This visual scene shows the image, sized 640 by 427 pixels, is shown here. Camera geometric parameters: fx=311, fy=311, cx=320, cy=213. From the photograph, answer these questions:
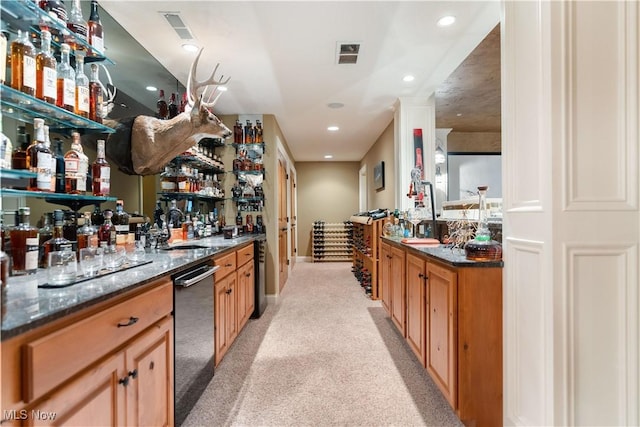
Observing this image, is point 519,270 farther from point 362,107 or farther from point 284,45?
point 362,107

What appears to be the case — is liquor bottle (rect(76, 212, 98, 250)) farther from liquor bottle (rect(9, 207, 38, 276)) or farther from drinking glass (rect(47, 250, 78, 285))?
drinking glass (rect(47, 250, 78, 285))

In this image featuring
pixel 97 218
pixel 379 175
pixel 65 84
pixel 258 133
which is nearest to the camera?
pixel 65 84

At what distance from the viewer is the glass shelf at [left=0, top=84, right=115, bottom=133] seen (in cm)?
124

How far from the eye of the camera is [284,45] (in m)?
2.53

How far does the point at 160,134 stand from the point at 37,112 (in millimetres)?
942

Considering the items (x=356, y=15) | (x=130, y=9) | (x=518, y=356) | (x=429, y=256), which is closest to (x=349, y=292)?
(x=429, y=256)

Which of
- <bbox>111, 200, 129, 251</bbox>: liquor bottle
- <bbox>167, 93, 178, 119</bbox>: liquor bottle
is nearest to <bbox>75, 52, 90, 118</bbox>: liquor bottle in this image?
<bbox>111, 200, 129, 251</bbox>: liquor bottle

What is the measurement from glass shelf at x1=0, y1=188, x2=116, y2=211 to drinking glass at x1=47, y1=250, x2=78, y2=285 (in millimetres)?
305

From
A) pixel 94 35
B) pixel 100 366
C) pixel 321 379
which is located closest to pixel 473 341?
pixel 321 379

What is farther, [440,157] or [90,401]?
[440,157]

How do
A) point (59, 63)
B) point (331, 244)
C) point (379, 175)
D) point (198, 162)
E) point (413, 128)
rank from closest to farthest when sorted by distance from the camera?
point (59, 63), point (198, 162), point (413, 128), point (379, 175), point (331, 244)

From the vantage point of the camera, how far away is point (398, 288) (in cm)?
285

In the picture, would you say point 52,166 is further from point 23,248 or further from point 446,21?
point 446,21

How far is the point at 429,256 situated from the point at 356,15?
172 cm
